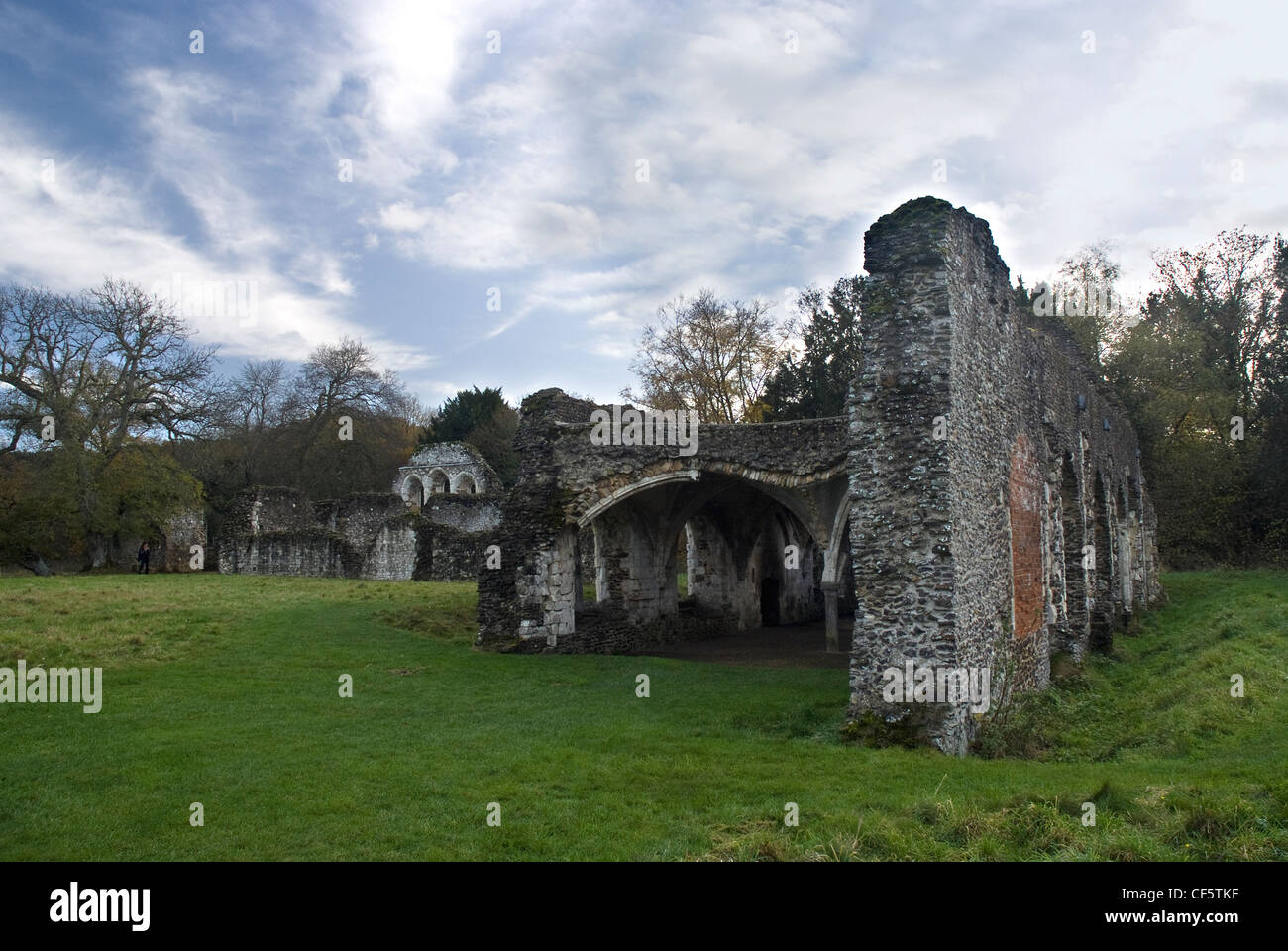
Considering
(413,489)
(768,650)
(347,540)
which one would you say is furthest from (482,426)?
(768,650)

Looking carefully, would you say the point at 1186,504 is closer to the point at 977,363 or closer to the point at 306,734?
the point at 977,363

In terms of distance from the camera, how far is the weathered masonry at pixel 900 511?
10664 millimetres

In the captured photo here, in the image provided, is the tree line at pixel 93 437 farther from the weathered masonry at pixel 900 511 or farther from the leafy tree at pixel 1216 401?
the leafy tree at pixel 1216 401

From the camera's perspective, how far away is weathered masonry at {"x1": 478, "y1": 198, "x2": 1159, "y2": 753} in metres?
10.7

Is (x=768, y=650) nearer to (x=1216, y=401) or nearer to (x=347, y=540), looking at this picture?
(x=347, y=540)

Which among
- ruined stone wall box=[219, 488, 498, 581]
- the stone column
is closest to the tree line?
ruined stone wall box=[219, 488, 498, 581]

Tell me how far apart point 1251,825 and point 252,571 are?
29.0 metres

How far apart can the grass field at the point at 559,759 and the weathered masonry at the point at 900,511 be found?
4.66 feet

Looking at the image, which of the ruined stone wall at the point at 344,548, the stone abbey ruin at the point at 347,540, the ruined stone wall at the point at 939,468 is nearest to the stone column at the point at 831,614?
the ruined stone wall at the point at 939,468

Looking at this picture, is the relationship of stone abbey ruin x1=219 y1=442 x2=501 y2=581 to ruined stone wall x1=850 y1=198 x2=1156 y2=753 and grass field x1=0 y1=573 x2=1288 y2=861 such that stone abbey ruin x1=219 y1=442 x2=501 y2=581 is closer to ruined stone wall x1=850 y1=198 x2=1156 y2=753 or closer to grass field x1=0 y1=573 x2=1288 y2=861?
grass field x1=0 y1=573 x2=1288 y2=861

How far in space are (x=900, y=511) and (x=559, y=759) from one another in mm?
4898

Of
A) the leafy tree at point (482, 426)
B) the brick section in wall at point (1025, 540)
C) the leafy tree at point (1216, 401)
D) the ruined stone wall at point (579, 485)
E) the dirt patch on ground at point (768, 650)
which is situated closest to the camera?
the brick section in wall at point (1025, 540)

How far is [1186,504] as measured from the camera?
36.2m

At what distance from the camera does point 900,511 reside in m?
10.7
